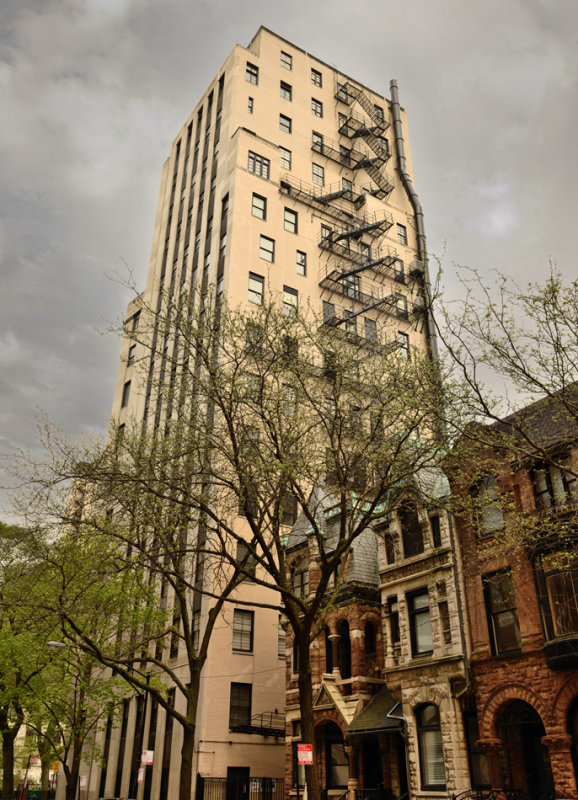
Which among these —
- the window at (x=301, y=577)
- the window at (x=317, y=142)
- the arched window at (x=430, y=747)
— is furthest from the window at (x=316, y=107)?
the arched window at (x=430, y=747)

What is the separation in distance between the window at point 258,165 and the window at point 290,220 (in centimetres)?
373

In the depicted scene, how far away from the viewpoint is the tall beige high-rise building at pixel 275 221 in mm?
43500

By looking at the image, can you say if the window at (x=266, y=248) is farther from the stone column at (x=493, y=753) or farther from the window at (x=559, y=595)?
the stone column at (x=493, y=753)

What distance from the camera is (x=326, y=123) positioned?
66.9 metres

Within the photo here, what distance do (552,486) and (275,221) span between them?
38.7 metres

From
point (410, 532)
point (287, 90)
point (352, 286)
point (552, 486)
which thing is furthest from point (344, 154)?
point (552, 486)

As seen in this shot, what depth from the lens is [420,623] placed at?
28.0 meters

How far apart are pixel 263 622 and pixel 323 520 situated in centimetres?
875

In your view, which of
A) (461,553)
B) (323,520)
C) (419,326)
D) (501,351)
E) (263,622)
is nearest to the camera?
(501,351)

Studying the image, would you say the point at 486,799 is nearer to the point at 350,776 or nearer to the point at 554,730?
the point at 554,730

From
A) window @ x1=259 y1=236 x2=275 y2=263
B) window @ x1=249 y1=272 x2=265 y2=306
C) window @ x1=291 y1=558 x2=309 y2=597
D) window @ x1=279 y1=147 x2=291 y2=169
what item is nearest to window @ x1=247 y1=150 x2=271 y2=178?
window @ x1=279 y1=147 x2=291 y2=169

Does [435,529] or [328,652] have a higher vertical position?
[435,529]

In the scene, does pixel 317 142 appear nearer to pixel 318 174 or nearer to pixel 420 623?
pixel 318 174

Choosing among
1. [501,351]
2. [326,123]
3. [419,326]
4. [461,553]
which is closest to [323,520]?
[461,553]
